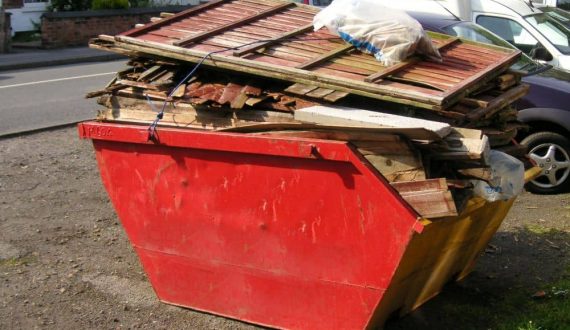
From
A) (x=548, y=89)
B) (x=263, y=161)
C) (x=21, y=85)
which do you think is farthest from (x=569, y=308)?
(x=21, y=85)

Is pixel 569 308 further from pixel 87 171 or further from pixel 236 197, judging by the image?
pixel 87 171

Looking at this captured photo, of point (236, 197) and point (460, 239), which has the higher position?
point (236, 197)

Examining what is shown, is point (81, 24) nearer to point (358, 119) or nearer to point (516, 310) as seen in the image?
point (516, 310)

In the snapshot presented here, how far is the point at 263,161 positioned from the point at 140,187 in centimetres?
93

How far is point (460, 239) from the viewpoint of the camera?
517cm

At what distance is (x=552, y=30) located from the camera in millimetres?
11125

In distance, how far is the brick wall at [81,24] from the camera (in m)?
22.9

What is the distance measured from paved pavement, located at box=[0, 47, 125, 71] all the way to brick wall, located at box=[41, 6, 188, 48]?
14.7 inches

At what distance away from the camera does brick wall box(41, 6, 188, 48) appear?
2288cm

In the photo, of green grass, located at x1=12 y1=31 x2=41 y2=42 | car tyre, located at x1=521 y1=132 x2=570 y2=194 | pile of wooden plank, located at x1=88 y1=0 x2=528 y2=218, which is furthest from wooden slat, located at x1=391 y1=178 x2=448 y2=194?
green grass, located at x1=12 y1=31 x2=41 y2=42

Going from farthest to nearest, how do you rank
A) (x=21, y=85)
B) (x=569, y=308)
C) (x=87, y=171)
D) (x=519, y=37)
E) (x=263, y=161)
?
1. (x=21, y=85)
2. (x=519, y=37)
3. (x=87, y=171)
4. (x=569, y=308)
5. (x=263, y=161)

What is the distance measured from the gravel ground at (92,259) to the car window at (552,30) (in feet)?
8.87

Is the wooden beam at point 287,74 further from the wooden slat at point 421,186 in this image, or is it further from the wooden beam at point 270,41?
the wooden slat at point 421,186

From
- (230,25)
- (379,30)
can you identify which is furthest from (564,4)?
(379,30)
